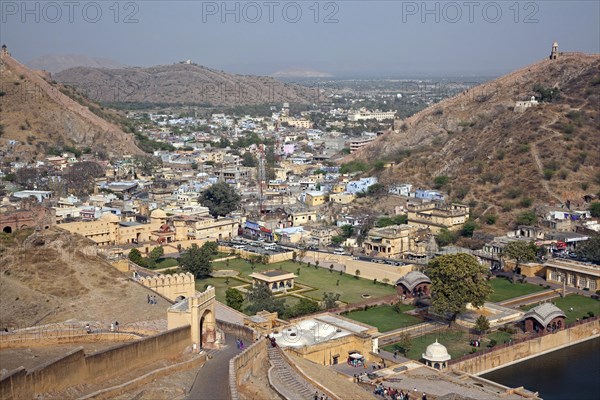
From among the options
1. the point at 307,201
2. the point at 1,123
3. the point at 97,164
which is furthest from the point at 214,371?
the point at 1,123

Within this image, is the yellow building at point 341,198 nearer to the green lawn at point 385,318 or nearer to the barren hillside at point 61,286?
the green lawn at point 385,318

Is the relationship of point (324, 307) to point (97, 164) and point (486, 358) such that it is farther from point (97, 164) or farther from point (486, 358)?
point (97, 164)

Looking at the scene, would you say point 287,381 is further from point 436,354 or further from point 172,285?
point 172,285

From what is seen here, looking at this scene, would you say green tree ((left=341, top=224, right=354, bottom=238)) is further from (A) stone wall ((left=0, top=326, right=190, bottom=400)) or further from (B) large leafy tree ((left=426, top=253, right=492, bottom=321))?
(A) stone wall ((left=0, top=326, right=190, bottom=400))

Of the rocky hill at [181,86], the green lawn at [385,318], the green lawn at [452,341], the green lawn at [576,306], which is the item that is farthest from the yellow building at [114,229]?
the rocky hill at [181,86]

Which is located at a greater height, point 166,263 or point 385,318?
point 166,263

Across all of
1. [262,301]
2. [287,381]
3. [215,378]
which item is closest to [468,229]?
[262,301]
